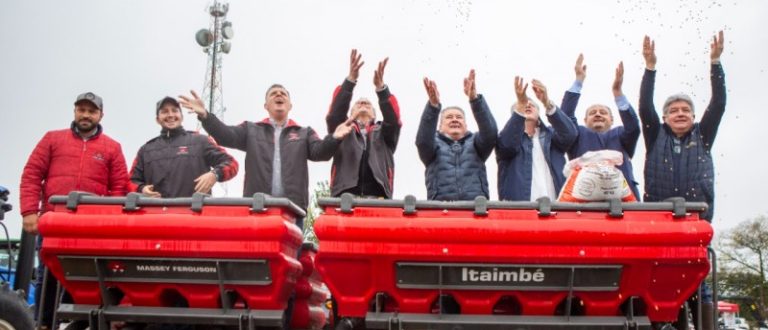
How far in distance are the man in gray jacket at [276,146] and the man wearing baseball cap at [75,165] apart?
822mm

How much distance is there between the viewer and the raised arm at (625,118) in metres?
6.27

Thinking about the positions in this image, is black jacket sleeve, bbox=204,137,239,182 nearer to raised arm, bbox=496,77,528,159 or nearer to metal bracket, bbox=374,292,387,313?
metal bracket, bbox=374,292,387,313

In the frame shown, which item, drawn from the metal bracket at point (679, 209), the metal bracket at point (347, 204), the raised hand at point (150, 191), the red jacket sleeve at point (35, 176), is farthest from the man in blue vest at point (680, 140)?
the red jacket sleeve at point (35, 176)

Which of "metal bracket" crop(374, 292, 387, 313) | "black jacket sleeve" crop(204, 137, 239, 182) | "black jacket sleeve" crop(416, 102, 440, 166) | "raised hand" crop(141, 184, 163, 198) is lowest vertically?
"metal bracket" crop(374, 292, 387, 313)

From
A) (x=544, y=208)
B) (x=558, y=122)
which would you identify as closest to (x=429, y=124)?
(x=558, y=122)

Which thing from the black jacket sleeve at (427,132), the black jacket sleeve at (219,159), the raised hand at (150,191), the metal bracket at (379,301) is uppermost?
the black jacket sleeve at (427,132)

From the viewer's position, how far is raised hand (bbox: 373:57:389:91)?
6.34 meters

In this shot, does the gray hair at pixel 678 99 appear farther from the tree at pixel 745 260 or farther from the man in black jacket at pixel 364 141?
the tree at pixel 745 260

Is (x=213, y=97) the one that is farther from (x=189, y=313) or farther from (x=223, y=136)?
(x=189, y=313)

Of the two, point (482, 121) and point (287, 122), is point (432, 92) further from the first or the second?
point (287, 122)

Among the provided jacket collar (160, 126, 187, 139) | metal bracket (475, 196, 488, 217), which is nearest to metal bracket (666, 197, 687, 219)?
metal bracket (475, 196, 488, 217)

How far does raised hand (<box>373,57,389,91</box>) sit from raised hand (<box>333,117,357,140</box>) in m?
0.44

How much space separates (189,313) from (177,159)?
197 centimetres

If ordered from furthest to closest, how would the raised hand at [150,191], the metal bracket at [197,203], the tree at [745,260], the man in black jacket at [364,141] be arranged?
the tree at [745,260] < the man in black jacket at [364,141] < the raised hand at [150,191] < the metal bracket at [197,203]
